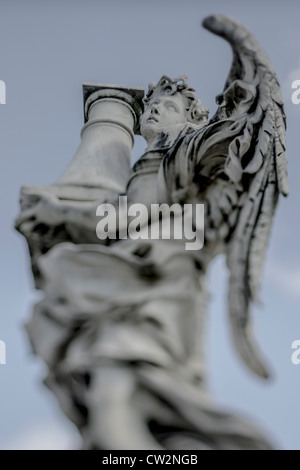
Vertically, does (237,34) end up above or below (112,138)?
above

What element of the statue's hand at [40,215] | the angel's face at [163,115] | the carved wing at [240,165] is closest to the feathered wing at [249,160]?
the carved wing at [240,165]

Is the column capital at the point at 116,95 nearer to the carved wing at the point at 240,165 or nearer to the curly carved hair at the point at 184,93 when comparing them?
the curly carved hair at the point at 184,93

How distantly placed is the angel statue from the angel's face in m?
0.02

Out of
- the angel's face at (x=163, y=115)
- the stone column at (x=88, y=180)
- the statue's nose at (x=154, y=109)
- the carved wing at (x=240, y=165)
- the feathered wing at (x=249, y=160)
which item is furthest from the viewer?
the statue's nose at (x=154, y=109)

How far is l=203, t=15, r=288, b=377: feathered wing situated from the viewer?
378cm

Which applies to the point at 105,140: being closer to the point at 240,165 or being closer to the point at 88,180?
the point at 88,180

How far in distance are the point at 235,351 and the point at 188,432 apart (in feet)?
2.14

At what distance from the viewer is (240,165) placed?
14.6 ft

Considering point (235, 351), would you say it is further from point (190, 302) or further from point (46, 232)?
point (46, 232)

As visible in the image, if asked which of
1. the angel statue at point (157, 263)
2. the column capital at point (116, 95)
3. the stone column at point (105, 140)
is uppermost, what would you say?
the column capital at point (116, 95)

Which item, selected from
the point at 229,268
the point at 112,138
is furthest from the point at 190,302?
the point at 112,138

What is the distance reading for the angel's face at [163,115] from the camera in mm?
5602

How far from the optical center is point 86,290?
344 cm

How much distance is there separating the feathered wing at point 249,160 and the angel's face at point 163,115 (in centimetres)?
72
